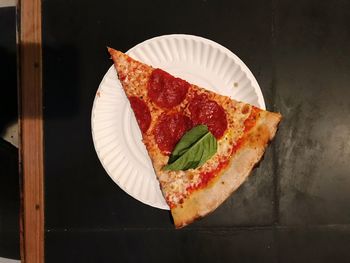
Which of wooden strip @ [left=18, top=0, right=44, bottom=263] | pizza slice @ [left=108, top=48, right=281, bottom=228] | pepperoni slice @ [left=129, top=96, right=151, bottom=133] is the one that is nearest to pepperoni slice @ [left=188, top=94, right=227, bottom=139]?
pizza slice @ [left=108, top=48, right=281, bottom=228]

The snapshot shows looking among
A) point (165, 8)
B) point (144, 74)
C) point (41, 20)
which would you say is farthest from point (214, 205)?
point (41, 20)

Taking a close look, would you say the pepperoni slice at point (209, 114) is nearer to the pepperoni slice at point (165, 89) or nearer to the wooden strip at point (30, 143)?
the pepperoni slice at point (165, 89)

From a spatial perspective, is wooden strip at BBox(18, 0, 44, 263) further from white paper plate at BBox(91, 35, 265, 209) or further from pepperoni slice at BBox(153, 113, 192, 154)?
pepperoni slice at BBox(153, 113, 192, 154)

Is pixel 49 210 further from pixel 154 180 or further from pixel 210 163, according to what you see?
pixel 210 163

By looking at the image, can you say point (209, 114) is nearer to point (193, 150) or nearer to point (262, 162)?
point (193, 150)

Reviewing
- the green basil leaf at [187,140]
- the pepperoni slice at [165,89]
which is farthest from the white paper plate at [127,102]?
the green basil leaf at [187,140]

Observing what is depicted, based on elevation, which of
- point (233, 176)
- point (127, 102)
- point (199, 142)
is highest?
point (127, 102)

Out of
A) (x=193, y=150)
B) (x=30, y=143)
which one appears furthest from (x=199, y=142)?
(x=30, y=143)
